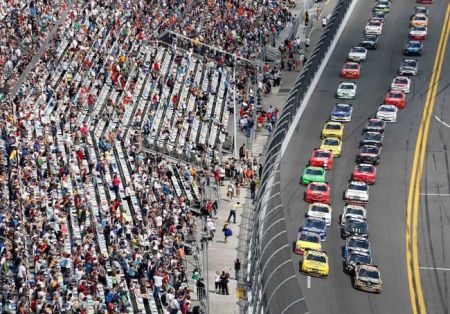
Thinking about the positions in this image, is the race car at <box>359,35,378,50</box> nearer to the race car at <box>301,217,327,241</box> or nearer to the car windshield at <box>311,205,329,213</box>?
the car windshield at <box>311,205,329,213</box>

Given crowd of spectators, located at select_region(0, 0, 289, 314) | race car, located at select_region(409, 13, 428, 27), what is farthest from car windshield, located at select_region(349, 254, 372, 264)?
race car, located at select_region(409, 13, 428, 27)

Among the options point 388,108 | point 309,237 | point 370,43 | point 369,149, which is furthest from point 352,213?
point 370,43

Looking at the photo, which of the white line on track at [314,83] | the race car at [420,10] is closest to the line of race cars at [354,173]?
the white line on track at [314,83]

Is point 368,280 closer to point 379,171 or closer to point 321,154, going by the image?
point 379,171

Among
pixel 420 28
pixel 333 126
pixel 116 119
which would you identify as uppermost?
pixel 420 28

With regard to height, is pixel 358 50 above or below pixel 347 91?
above

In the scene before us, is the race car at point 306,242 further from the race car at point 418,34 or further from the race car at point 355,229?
the race car at point 418,34
